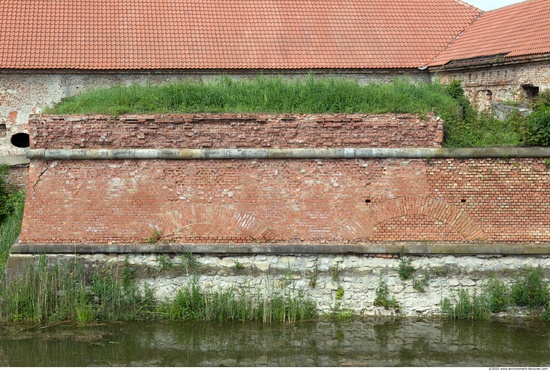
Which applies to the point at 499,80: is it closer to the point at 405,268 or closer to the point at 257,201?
the point at 405,268

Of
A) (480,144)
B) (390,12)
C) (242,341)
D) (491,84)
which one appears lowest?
(242,341)

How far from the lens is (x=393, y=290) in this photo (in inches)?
422

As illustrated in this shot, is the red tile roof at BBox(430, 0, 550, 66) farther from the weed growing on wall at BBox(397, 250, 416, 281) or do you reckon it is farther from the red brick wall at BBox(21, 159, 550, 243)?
the weed growing on wall at BBox(397, 250, 416, 281)

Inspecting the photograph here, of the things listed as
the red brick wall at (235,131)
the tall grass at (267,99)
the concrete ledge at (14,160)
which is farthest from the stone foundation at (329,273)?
the concrete ledge at (14,160)

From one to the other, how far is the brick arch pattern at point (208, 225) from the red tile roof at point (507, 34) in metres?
7.88

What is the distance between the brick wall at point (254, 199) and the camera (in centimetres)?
1087

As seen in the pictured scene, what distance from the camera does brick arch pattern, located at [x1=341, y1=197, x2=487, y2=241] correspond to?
10820mm

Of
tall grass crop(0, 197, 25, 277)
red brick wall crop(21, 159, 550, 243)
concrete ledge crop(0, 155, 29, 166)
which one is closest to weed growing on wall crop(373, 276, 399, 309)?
red brick wall crop(21, 159, 550, 243)

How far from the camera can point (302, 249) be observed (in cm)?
1070

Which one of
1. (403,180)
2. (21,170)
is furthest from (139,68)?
(403,180)

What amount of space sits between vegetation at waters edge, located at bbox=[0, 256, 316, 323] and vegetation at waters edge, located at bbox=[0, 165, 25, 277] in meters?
0.94

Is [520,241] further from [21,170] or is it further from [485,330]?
[21,170]

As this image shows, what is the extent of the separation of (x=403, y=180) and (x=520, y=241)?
7.09ft

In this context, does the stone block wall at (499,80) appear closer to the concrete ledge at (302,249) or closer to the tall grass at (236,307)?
the concrete ledge at (302,249)
